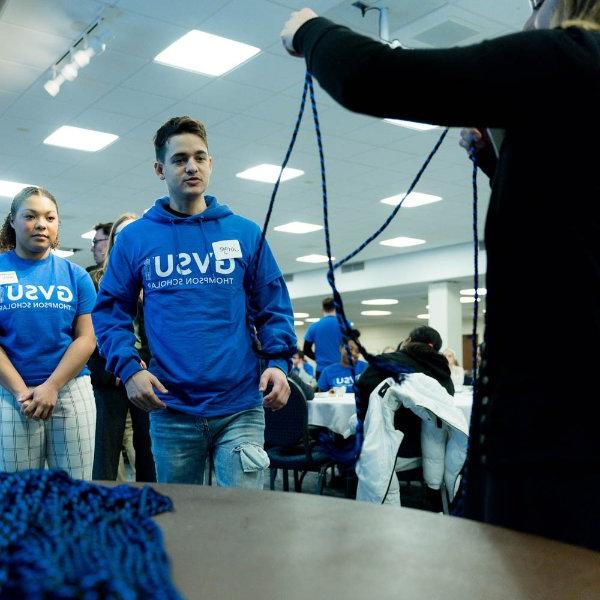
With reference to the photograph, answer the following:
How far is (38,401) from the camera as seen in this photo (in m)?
2.19

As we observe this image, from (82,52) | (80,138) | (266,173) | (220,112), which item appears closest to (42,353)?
(82,52)

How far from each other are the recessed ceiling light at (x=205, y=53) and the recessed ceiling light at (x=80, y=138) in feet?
5.21

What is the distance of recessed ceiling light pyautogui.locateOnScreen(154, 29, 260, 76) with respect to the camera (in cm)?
442

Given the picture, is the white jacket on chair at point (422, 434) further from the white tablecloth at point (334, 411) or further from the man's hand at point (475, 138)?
the man's hand at point (475, 138)

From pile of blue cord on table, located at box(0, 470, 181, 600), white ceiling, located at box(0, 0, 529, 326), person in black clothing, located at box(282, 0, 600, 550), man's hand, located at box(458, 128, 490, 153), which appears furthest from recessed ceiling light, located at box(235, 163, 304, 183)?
pile of blue cord on table, located at box(0, 470, 181, 600)

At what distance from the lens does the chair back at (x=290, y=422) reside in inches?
158

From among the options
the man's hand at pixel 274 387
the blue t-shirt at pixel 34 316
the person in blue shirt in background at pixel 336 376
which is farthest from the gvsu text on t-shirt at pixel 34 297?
the person in blue shirt in background at pixel 336 376

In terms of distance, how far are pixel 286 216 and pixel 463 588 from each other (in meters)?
8.81

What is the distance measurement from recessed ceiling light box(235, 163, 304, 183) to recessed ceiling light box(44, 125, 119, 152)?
148 centimetres

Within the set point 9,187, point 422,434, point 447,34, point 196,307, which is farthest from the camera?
point 9,187

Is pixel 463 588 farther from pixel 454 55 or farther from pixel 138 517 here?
pixel 454 55

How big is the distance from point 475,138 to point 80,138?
559 centimetres

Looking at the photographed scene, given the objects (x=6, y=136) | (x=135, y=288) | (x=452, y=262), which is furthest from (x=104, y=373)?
(x=452, y=262)

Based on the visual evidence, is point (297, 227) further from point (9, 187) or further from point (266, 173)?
point (9, 187)
